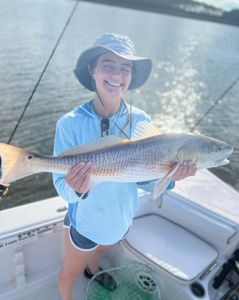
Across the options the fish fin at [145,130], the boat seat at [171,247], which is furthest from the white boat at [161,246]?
the fish fin at [145,130]

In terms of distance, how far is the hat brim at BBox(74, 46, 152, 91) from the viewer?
2516mm

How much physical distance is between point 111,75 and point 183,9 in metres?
63.0

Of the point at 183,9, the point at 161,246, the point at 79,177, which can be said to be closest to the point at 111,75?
the point at 79,177

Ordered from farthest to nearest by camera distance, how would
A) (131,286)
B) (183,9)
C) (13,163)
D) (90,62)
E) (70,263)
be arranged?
(183,9), (131,286), (70,263), (90,62), (13,163)

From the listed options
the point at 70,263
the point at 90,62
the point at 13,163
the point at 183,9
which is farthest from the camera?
the point at 183,9

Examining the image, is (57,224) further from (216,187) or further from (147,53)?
(147,53)

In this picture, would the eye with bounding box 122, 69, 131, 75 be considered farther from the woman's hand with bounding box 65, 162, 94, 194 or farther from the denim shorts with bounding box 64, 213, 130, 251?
the denim shorts with bounding box 64, 213, 130, 251

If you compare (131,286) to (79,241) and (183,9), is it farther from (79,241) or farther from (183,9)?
(183,9)

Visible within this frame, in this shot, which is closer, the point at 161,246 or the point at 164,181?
the point at 164,181

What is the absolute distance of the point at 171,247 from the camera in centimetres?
368

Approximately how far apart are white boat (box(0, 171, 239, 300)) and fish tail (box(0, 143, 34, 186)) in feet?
3.55

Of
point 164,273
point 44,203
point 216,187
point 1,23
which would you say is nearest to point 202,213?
point 216,187

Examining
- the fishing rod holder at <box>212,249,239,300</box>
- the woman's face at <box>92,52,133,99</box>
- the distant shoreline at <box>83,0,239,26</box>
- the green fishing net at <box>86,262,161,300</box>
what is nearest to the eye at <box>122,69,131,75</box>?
the woman's face at <box>92,52,133,99</box>

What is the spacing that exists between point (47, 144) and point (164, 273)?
7015 millimetres
